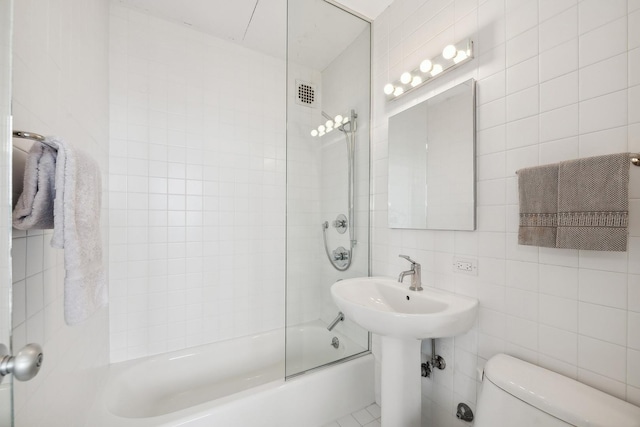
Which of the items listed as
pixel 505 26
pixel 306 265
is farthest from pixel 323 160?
pixel 505 26

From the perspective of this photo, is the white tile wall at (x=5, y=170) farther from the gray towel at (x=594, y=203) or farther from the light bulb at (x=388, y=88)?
the light bulb at (x=388, y=88)

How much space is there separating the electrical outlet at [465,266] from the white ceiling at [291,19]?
147 cm

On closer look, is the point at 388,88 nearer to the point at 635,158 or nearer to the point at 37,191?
the point at 635,158

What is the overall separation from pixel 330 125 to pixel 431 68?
2.16 feet

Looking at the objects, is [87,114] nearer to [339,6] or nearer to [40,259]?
[40,259]

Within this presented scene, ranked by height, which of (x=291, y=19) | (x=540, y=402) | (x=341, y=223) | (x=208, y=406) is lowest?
(x=208, y=406)

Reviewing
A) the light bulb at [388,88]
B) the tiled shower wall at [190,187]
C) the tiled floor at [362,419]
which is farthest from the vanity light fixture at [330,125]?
the tiled floor at [362,419]

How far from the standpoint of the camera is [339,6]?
66.1 inches

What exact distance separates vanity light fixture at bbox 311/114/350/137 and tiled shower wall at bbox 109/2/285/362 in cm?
65

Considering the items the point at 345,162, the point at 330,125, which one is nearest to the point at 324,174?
the point at 345,162

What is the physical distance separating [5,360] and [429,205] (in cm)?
150

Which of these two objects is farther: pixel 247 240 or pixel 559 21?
pixel 247 240

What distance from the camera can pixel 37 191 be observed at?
67 centimetres

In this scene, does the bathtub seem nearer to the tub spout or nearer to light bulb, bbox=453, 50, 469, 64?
the tub spout
